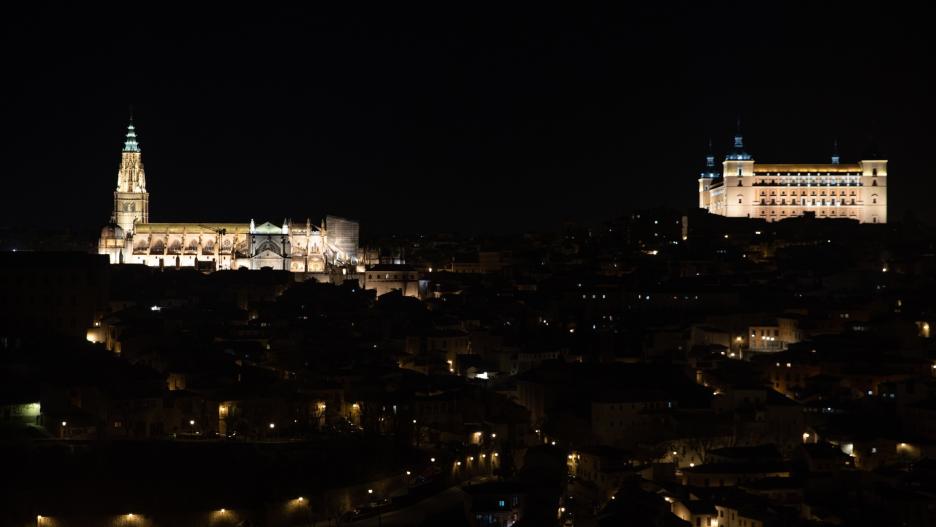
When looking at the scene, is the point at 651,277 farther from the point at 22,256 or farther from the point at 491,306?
the point at 22,256

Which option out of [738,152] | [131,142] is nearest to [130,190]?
[131,142]

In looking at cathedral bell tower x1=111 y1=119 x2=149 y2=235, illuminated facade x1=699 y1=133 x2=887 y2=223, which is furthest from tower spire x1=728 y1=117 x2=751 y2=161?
cathedral bell tower x1=111 y1=119 x2=149 y2=235

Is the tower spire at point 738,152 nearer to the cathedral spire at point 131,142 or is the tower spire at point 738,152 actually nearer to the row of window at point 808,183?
the row of window at point 808,183

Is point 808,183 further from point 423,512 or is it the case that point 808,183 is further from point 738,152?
point 423,512

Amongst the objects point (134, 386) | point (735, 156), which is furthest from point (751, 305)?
point (735, 156)

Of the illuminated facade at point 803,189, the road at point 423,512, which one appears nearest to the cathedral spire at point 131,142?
the illuminated facade at point 803,189

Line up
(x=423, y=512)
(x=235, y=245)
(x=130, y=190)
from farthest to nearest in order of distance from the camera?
1. (x=130, y=190)
2. (x=235, y=245)
3. (x=423, y=512)
